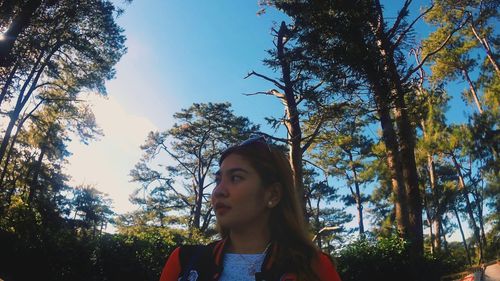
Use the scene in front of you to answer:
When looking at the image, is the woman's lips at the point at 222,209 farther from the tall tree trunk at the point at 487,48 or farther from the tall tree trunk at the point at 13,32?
the tall tree trunk at the point at 487,48

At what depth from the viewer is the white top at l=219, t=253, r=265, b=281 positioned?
4.79 ft

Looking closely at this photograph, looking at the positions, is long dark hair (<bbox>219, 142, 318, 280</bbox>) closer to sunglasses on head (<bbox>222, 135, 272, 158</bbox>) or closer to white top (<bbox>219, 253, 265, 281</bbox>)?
sunglasses on head (<bbox>222, 135, 272, 158</bbox>)

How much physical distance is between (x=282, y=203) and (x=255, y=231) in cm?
21

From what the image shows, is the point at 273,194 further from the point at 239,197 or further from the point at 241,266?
the point at 241,266

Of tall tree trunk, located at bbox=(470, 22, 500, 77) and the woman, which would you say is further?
tall tree trunk, located at bbox=(470, 22, 500, 77)

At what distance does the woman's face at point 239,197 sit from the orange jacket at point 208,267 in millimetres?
153

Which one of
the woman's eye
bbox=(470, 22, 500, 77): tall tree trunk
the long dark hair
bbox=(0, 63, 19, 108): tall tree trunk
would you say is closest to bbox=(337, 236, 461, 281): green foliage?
the long dark hair

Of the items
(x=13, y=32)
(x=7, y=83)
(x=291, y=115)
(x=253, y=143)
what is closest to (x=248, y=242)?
(x=253, y=143)

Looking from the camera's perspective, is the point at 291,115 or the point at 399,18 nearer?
the point at 399,18

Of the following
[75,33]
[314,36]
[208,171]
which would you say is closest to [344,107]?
[314,36]

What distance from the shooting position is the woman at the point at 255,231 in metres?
1.44

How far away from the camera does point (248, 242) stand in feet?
5.25

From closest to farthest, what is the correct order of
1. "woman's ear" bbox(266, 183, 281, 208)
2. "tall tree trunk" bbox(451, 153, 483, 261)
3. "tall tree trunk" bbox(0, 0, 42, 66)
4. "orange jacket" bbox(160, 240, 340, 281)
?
"orange jacket" bbox(160, 240, 340, 281) → "woman's ear" bbox(266, 183, 281, 208) → "tall tree trunk" bbox(0, 0, 42, 66) → "tall tree trunk" bbox(451, 153, 483, 261)

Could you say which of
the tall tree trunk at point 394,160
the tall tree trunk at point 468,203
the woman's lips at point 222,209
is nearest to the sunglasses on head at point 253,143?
the woman's lips at point 222,209
